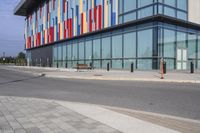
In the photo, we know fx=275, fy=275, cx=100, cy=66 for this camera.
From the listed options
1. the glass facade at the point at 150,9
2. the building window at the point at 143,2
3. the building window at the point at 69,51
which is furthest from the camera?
the building window at the point at 69,51

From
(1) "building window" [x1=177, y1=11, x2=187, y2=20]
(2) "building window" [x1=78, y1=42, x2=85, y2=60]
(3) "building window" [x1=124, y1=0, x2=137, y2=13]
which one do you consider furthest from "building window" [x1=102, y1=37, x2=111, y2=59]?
(1) "building window" [x1=177, y1=11, x2=187, y2=20]

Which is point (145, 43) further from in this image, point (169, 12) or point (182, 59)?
point (182, 59)

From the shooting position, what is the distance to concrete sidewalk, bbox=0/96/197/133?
5719mm

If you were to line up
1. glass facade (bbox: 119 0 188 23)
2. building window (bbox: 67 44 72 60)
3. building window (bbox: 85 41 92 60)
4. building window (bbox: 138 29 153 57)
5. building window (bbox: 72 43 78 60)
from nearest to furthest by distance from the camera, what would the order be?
1. glass facade (bbox: 119 0 188 23)
2. building window (bbox: 138 29 153 57)
3. building window (bbox: 85 41 92 60)
4. building window (bbox: 72 43 78 60)
5. building window (bbox: 67 44 72 60)

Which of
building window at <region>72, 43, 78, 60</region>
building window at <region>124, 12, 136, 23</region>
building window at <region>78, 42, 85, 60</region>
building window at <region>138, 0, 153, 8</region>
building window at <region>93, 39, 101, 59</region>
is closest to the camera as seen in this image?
building window at <region>138, 0, 153, 8</region>

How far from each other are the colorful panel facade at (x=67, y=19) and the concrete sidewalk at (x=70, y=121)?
26336mm

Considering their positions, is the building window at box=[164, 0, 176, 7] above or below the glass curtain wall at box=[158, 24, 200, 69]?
above

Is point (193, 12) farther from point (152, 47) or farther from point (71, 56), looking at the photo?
point (71, 56)

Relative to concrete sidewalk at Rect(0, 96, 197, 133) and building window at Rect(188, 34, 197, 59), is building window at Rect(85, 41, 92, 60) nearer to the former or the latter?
building window at Rect(188, 34, 197, 59)

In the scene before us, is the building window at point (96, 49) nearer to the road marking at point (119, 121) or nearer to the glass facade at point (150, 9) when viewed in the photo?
the glass facade at point (150, 9)

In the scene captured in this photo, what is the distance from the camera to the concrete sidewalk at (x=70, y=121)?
5719 millimetres

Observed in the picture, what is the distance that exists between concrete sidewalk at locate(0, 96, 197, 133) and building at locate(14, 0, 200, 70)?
69.2 ft

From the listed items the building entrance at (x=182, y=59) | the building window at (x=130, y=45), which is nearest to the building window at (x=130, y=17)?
the building window at (x=130, y=45)

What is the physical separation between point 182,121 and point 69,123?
8.77 feet
